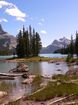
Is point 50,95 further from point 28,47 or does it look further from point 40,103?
point 28,47

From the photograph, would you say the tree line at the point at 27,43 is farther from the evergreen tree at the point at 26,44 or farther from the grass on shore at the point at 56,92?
the grass on shore at the point at 56,92

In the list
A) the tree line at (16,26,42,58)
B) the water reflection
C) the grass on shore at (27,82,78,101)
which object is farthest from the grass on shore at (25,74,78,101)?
the tree line at (16,26,42,58)

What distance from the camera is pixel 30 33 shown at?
17212 cm

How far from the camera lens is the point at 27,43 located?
160 metres

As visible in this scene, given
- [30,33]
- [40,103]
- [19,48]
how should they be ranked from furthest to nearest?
[30,33] < [19,48] < [40,103]

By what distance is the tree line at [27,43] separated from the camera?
518 feet

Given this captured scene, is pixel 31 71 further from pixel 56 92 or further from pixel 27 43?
pixel 27 43

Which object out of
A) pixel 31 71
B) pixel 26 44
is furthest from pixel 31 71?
pixel 26 44

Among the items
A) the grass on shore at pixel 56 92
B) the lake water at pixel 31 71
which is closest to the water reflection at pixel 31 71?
the lake water at pixel 31 71

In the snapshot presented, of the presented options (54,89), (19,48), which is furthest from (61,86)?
(19,48)

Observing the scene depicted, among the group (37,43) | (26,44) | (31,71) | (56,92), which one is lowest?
(31,71)

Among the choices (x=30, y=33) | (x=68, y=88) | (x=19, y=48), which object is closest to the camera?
(x=68, y=88)

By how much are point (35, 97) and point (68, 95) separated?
3028 millimetres

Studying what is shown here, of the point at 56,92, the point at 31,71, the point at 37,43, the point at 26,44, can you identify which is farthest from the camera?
the point at 37,43
